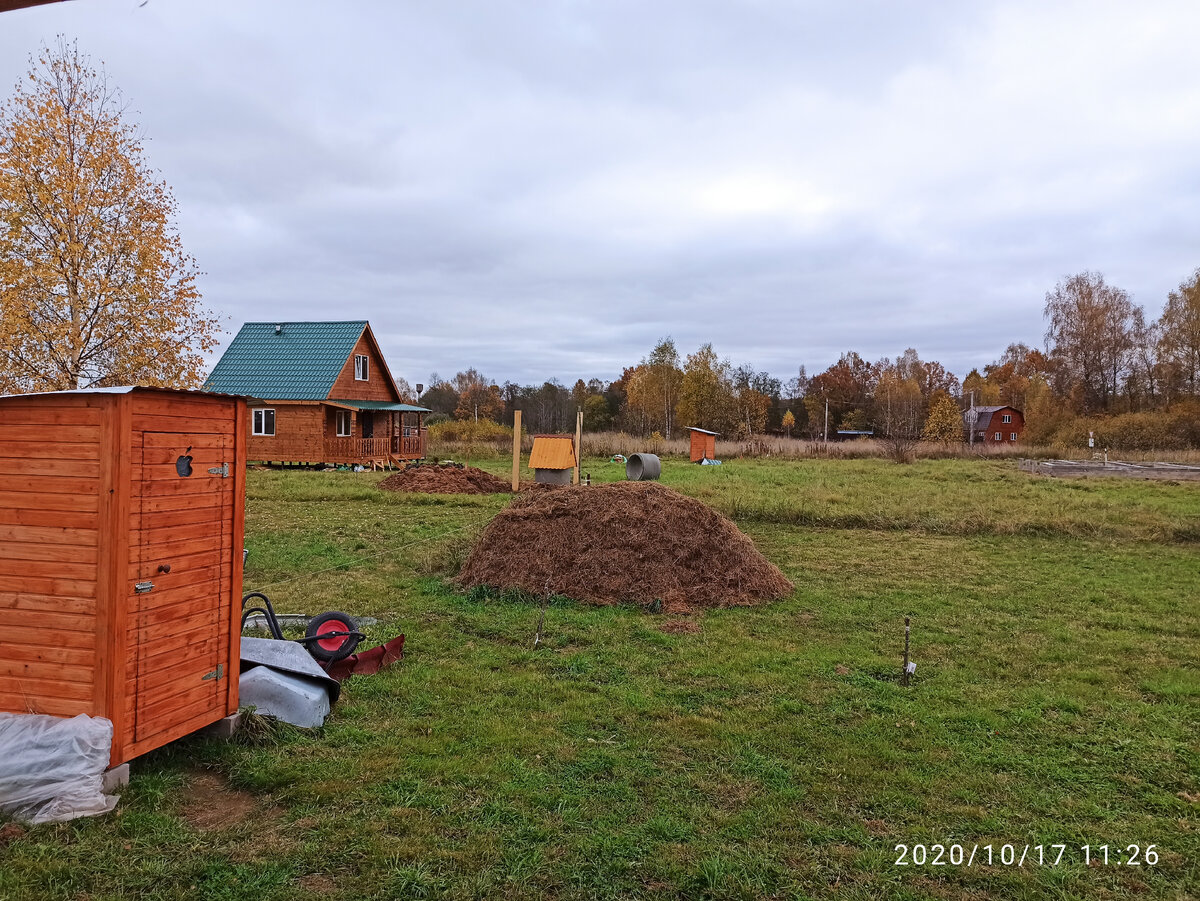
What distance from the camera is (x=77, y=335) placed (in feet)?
Answer: 53.7

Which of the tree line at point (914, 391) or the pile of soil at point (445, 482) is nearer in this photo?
the pile of soil at point (445, 482)

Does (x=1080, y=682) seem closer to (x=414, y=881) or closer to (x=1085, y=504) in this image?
(x=414, y=881)

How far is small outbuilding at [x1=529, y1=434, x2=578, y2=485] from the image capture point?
20312 millimetres

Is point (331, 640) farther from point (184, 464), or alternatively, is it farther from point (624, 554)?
point (624, 554)

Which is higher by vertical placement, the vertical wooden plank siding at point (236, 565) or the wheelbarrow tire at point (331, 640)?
the vertical wooden plank siding at point (236, 565)

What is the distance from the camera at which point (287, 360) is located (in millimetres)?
32562

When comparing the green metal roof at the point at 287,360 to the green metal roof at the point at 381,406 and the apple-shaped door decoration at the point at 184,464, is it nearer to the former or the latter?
the green metal roof at the point at 381,406

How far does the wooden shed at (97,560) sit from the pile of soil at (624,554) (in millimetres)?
5024

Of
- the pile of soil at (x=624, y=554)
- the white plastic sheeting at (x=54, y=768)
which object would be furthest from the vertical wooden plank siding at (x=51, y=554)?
the pile of soil at (x=624, y=554)

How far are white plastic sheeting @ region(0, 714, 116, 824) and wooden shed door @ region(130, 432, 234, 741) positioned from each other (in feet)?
0.88

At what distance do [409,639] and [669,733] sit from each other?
309 cm

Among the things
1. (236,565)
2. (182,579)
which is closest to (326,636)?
(236,565)

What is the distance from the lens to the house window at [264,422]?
99.5 feet

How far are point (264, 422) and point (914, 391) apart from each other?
67693 mm
